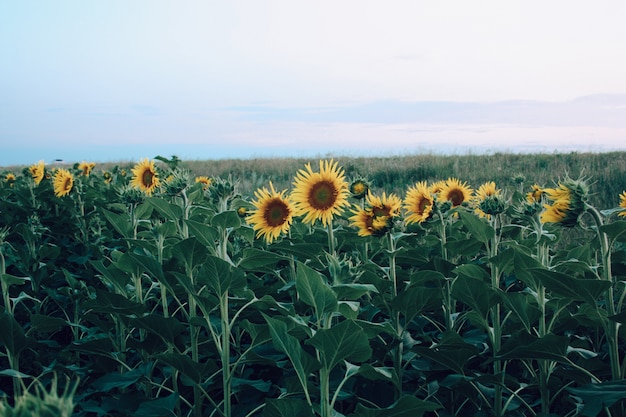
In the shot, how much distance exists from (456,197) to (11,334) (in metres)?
2.69

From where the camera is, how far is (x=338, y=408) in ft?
8.72

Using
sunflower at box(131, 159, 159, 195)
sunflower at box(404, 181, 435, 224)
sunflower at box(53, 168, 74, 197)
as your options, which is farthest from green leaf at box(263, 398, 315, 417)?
sunflower at box(53, 168, 74, 197)

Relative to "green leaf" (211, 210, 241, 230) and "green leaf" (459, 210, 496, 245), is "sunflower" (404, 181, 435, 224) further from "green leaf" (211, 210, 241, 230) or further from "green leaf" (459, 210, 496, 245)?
"green leaf" (211, 210, 241, 230)

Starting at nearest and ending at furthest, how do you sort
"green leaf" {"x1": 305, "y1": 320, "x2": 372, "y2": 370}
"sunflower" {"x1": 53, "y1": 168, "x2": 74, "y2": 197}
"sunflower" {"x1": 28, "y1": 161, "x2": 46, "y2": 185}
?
"green leaf" {"x1": 305, "y1": 320, "x2": 372, "y2": 370} < "sunflower" {"x1": 53, "y1": 168, "x2": 74, "y2": 197} < "sunflower" {"x1": 28, "y1": 161, "x2": 46, "y2": 185}

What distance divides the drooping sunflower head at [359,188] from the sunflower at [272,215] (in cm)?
46

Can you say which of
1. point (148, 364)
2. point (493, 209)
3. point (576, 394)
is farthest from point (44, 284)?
point (576, 394)

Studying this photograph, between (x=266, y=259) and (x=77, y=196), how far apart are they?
11.9ft

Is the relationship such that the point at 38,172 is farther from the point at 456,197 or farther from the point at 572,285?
the point at 572,285

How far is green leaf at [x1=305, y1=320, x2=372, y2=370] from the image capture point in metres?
1.67

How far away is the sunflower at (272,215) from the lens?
2811 millimetres

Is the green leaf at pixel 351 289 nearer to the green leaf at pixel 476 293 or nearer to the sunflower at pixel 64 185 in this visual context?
the green leaf at pixel 476 293

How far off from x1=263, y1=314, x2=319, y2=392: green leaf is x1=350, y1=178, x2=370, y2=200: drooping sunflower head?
57.5 inches

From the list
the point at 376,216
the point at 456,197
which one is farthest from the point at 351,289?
the point at 456,197

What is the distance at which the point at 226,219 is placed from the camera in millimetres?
2219
